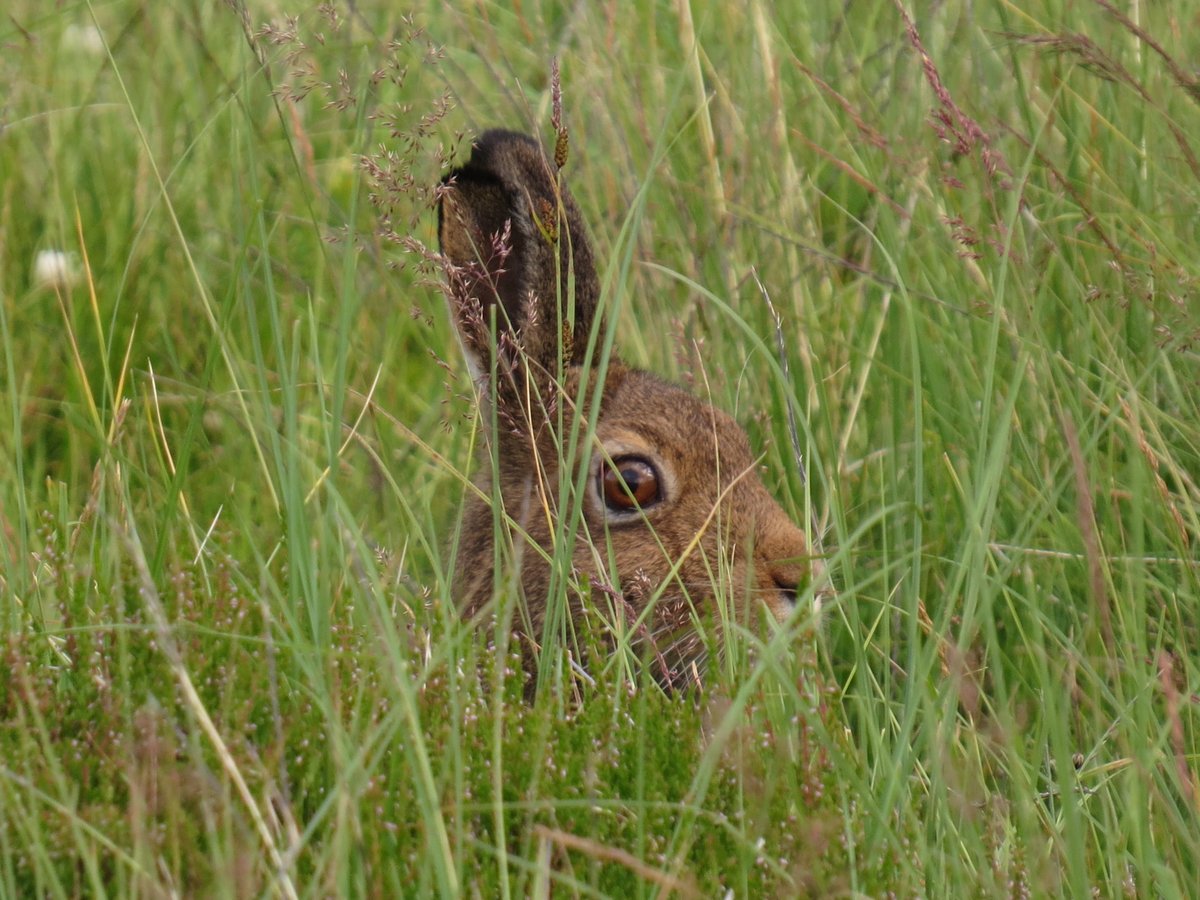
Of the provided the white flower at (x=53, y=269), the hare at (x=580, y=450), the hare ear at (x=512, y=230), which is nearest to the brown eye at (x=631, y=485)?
the hare at (x=580, y=450)

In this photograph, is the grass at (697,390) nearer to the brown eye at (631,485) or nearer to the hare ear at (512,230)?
the hare ear at (512,230)

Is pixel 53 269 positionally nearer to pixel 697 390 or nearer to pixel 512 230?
pixel 512 230

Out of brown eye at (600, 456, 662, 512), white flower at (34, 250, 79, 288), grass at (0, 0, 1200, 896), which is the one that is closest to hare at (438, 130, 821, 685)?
brown eye at (600, 456, 662, 512)

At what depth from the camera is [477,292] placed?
15.6 ft

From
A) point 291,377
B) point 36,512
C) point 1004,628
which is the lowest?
point 1004,628

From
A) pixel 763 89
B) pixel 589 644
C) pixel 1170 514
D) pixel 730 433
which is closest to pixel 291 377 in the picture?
pixel 589 644

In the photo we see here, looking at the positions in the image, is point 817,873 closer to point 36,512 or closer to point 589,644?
point 589,644

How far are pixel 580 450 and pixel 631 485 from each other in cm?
19

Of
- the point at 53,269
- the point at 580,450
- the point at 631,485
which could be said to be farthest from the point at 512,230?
the point at 53,269

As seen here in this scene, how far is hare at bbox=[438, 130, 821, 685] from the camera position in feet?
14.1

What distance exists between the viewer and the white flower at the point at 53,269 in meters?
5.61

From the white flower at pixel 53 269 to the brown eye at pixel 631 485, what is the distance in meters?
2.05

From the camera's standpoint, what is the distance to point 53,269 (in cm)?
568

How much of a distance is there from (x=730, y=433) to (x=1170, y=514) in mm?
1292
